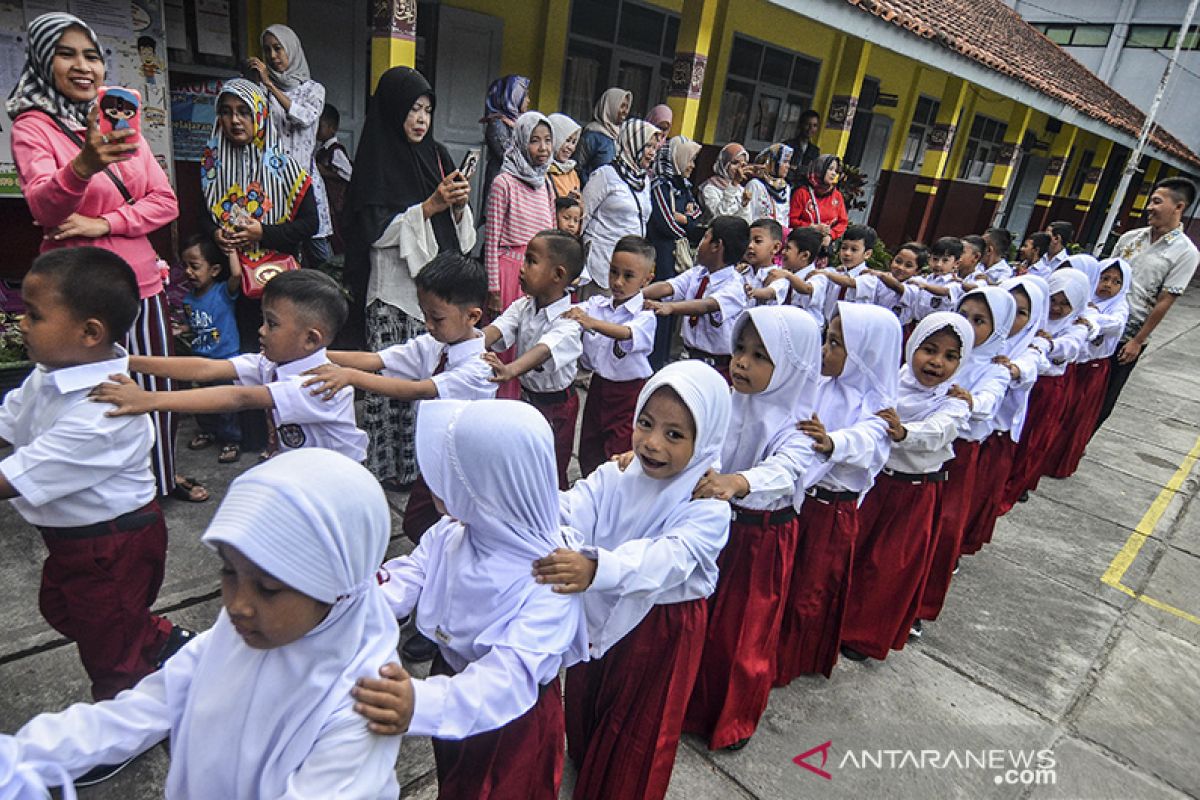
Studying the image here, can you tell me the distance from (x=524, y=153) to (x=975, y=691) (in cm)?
342

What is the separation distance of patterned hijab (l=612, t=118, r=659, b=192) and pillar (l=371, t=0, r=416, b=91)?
64.3 inches

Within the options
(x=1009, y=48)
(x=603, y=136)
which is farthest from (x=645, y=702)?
(x=1009, y=48)

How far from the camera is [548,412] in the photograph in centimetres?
317

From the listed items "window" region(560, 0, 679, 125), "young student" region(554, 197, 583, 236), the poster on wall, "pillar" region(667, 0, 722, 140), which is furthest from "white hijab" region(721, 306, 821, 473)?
"window" region(560, 0, 679, 125)

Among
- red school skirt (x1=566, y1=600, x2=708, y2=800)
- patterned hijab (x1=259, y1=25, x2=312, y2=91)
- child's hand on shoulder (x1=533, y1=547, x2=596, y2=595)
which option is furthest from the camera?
patterned hijab (x1=259, y1=25, x2=312, y2=91)

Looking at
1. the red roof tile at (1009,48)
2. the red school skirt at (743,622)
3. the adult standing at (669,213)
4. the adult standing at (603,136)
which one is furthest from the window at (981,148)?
the red school skirt at (743,622)

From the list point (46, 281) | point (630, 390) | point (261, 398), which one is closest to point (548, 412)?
point (630, 390)

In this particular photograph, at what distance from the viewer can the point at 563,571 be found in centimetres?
144

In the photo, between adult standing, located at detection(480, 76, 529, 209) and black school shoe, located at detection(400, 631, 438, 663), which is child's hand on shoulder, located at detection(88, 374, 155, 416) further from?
adult standing, located at detection(480, 76, 529, 209)

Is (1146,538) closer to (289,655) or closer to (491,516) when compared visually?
(491,516)

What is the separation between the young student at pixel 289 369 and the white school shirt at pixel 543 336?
894 millimetres

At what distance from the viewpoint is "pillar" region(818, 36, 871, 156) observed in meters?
8.82

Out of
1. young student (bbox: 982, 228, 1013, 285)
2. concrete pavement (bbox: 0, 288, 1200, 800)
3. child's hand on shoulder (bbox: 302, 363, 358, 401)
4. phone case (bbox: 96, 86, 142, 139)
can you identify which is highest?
phone case (bbox: 96, 86, 142, 139)

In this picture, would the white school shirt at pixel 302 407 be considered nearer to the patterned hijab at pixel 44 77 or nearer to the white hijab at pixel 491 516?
the white hijab at pixel 491 516
